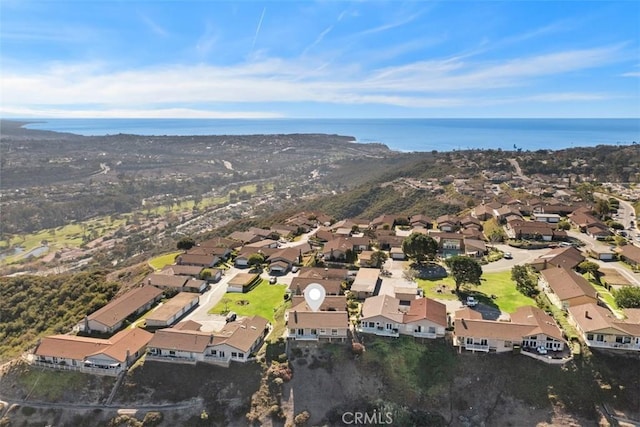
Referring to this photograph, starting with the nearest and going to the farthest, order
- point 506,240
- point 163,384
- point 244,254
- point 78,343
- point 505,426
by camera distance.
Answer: point 505,426 → point 163,384 → point 78,343 → point 244,254 → point 506,240

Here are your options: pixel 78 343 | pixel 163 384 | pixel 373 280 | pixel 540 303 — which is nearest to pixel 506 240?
pixel 540 303

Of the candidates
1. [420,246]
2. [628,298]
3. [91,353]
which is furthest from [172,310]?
[628,298]

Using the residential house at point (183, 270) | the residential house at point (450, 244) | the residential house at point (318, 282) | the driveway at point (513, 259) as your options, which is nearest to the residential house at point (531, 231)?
the driveway at point (513, 259)

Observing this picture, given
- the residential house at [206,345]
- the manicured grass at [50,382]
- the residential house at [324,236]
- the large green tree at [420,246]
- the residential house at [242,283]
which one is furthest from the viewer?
the residential house at [324,236]

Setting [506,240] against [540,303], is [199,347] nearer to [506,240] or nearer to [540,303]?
[540,303]

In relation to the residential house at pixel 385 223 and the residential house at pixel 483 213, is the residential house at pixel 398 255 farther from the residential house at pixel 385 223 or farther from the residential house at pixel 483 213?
the residential house at pixel 483 213

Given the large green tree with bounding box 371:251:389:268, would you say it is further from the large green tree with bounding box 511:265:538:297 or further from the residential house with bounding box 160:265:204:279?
the residential house with bounding box 160:265:204:279
